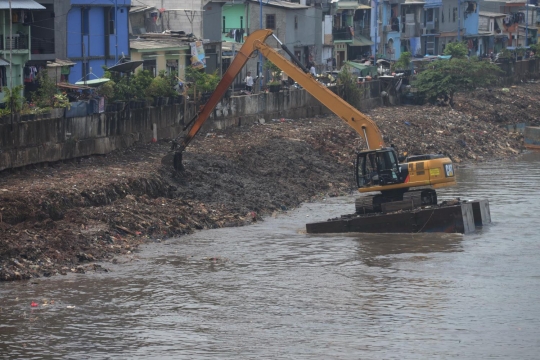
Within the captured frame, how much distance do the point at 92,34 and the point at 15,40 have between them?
26.7 ft

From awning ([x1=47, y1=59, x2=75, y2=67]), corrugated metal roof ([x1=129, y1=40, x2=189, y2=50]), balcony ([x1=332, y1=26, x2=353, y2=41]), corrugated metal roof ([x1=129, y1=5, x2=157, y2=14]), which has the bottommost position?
awning ([x1=47, y1=59, x2=75, y2=67])

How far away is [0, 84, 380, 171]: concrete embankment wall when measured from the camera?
29875mm

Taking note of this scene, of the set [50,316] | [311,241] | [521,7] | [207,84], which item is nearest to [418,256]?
[311,241]

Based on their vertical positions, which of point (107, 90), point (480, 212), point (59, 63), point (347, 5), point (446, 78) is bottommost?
point (480, 212)

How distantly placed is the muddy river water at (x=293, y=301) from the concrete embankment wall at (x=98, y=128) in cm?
601

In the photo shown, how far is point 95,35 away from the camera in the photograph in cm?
4694

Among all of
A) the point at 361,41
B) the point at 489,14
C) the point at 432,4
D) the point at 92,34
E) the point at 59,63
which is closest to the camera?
the point at 59,63

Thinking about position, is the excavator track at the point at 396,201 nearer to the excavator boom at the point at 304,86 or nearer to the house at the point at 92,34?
the excavator boom at the point at 304,86

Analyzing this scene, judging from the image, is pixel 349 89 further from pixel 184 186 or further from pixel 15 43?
pixel 184 186

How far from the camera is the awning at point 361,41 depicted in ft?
245

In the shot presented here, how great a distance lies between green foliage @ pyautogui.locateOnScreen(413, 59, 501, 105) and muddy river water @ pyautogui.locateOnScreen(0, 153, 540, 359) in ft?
→ 102

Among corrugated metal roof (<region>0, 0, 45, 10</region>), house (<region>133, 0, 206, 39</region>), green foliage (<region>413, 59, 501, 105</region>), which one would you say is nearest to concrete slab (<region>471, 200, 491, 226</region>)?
corrugated metal roof (<region>0, 0, 45, 10</region>)

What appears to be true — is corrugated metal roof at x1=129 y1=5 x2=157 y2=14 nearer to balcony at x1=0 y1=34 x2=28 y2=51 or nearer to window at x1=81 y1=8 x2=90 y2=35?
window at x1=81 y1=8 x2=90 y2=35

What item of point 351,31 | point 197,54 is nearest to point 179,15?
point 197,54
